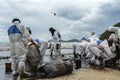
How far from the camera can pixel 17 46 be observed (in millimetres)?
10820

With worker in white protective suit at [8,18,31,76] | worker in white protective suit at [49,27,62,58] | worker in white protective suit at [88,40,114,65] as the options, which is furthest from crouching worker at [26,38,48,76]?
worker in white protective suit at [49,27,62,58]

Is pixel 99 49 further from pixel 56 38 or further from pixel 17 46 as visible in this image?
pixel 56 38

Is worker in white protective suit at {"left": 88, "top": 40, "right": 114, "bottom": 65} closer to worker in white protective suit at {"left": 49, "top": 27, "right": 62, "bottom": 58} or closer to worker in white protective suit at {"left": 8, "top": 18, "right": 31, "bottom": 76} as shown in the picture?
worker in white protective suit at {"left": 8, "top": 18, "right": 31, "bottom": 76}

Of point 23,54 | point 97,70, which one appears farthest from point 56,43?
point 23,54

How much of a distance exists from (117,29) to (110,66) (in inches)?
69.9

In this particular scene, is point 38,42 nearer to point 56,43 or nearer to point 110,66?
point 110,66

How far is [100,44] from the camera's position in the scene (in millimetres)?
Answer: 13539

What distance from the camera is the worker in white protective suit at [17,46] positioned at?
35.5ft

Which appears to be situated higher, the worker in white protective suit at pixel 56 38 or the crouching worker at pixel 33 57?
the worker in white protective suit at pixel 56 38

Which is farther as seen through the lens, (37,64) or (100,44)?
(100,44)

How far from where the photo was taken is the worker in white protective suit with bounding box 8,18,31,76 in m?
10.8

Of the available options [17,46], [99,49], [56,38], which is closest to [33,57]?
[17,46]

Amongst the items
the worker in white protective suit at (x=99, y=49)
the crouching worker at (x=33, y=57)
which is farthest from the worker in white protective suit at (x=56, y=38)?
the crouching worker at (x=33, y=57)

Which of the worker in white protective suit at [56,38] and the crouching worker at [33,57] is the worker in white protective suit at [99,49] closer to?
the crouching worker at [33,57]
